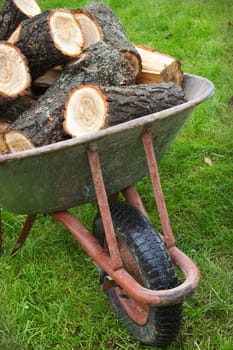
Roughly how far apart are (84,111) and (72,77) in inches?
13.7

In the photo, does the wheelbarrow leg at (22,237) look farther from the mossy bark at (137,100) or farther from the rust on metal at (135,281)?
the mossy bark at (137,100)

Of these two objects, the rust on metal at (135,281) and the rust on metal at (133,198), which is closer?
the rust on metal at (135,281)

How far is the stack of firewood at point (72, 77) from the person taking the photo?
175cm

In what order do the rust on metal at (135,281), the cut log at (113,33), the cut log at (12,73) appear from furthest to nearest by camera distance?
the cut log at (113,33)
the cut log at (12,73)
the rust on metal at (135,281)

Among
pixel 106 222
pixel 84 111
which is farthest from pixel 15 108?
pixel 106 222

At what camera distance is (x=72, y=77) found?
204cm

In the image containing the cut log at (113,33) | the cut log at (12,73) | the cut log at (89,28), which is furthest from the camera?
the cut log at (89,28)

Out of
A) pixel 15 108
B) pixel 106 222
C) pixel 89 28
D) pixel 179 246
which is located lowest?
pixel 179 246

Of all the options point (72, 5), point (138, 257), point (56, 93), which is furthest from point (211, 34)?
point (138, 257)

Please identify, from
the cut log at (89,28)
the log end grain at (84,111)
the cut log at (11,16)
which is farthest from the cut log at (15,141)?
the cut log at (11,16)

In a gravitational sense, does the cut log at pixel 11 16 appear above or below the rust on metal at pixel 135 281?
above

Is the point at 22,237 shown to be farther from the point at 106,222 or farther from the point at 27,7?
the point at 27,7

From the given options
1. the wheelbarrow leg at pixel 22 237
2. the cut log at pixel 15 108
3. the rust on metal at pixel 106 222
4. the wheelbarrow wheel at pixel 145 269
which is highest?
the cut log at pixel 15 108

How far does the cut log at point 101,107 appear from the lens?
1717mm
